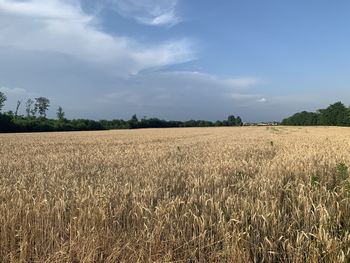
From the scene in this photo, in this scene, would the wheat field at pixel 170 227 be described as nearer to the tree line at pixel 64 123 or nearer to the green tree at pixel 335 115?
the tree line at pixel 64 123

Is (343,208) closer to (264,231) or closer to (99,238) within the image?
(264,231)

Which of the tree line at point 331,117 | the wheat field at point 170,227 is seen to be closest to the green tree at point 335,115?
the tree line at point 331,117

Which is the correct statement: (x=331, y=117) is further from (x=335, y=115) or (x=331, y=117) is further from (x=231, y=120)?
(x=231, y=120)

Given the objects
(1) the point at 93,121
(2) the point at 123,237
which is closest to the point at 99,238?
(2) the point at 123,237

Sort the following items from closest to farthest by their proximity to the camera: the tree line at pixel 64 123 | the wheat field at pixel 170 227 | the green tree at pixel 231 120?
1. the wheat field at pixel 170 227
2. the tree line at pixel 64 123
3. the green tree at pixel 231 120

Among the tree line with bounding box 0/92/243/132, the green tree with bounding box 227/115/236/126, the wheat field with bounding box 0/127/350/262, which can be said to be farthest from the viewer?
the green tree with bounding box 227/115/236/126

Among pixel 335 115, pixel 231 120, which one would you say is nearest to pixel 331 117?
pixel 335 115

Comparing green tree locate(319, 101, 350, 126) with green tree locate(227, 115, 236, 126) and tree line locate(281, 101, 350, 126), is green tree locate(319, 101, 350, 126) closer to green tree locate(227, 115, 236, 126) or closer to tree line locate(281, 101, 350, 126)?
tree line locate(281, 101, 350, 126)

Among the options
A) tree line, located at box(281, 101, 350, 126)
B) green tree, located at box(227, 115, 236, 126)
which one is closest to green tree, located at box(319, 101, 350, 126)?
tree line, located at box(281, 101, 350, 126)

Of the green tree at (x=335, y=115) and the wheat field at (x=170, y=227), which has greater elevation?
the green tree at (x=335, y=115)

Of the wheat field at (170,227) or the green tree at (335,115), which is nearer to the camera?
the wheat field at (170,227)

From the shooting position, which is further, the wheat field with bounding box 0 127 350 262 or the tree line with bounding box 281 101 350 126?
the tree line with bounding box 281 101 350 126

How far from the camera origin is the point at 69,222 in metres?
5.27

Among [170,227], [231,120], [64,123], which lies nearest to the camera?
[170,227]
